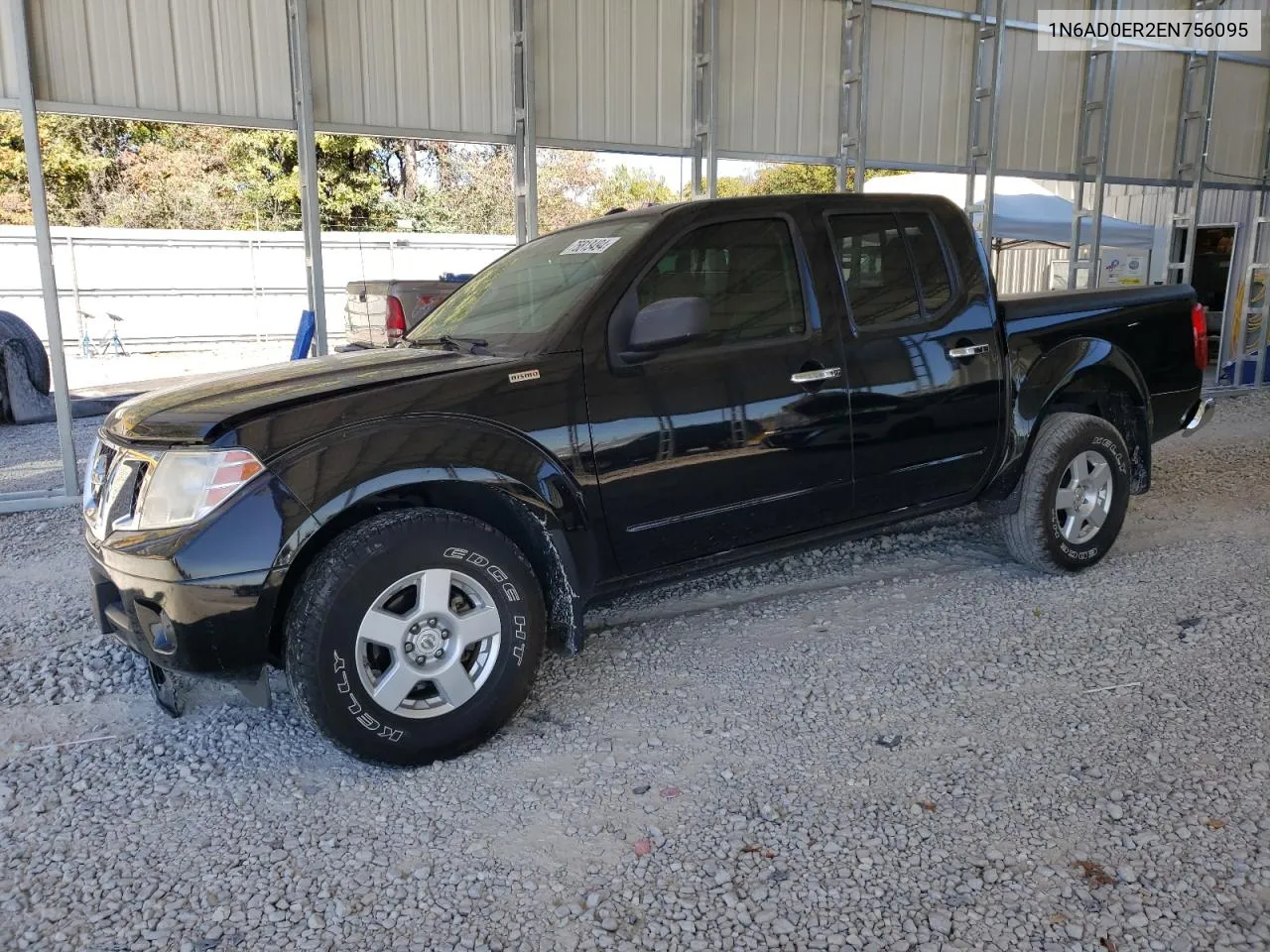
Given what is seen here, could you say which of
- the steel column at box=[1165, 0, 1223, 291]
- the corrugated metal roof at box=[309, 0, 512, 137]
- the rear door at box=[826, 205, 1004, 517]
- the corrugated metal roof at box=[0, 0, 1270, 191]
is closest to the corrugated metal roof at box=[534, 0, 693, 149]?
the corrugated metal roof at box=[0, 0, 1270, 191]

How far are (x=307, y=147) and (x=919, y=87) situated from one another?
20.2ft

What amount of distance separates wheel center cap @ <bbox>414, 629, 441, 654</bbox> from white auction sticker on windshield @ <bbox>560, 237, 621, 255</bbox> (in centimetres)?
159

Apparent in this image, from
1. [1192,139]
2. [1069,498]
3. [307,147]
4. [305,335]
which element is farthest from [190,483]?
[1192,139]

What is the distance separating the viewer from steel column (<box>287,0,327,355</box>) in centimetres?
709

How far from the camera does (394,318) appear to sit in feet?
31.2

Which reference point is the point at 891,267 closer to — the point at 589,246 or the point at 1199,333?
the point at 589,246

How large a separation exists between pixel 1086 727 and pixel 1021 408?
171 cm

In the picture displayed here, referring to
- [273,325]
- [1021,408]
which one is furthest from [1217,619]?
[273,325]

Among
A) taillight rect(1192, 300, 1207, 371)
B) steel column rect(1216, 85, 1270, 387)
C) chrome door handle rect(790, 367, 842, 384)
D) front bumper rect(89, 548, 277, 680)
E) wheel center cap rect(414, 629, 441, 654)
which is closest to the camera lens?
front bumper rect(89, 548, 277, 680)

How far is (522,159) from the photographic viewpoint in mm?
8133

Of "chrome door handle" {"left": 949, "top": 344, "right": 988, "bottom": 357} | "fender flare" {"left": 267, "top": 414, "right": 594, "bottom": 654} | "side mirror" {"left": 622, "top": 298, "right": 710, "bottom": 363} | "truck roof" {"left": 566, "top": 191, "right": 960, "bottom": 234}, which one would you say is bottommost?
"fender flare" {"left": 267, "top": 414, "right": 594, "bottom": 654}

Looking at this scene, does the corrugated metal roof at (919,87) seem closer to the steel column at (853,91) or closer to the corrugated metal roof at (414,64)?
the steel column at (853,91)

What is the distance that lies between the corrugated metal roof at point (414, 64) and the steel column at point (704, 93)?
5.86ft

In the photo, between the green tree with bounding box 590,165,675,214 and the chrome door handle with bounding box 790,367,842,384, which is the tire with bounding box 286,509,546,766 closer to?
the chrome door handle with bounding box 790,367,842,384
